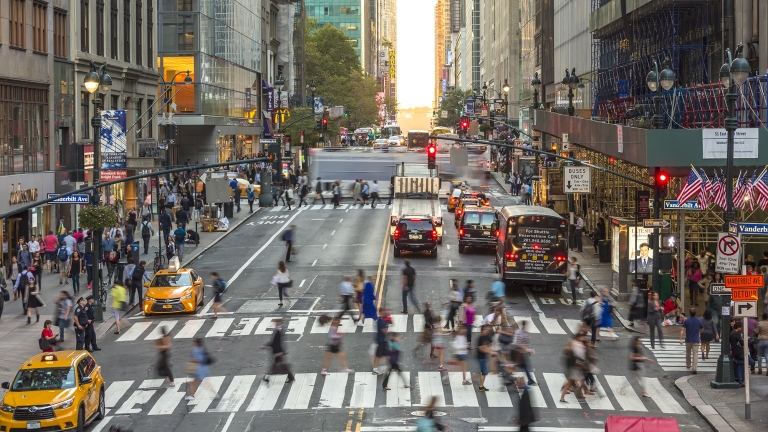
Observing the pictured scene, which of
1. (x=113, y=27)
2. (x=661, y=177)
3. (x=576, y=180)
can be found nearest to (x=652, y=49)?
(x=576, y=180)

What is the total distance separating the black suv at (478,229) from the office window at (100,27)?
22084 mm

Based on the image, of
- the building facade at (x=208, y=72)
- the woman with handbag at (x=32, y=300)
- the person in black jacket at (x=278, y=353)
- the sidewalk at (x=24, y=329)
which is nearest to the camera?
the person in black jacket at (x=278, y=353)

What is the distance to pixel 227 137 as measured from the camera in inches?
3952

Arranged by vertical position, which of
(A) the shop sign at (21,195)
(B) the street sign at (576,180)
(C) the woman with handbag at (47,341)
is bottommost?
(C) the woman with handbag at (47,341)

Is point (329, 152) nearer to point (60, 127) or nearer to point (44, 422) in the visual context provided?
point (60, 127)

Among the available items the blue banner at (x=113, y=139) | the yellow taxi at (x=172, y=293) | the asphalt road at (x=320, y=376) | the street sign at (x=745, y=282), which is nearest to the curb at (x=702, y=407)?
the asphalt road at (x=320, y=376)

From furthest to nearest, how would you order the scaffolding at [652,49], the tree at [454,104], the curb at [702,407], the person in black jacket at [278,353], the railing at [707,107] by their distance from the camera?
the tree at [454,104] → the scaffolding at [652,49] → the railing at [707,107] → the person in black jacket at [278,353] → the curb at [702,407]

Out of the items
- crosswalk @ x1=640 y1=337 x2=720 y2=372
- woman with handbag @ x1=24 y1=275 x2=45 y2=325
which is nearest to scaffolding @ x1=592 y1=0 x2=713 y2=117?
crosswalk @ x1=640 y1=337 x2=720 y2=372

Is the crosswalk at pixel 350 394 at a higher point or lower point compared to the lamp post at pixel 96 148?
lower

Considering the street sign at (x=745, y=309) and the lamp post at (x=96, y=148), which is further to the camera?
the lamp post at (x=96, y=148)

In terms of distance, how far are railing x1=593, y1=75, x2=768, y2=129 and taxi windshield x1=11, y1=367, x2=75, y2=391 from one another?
21944 mm

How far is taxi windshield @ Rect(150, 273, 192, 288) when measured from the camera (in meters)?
36.1

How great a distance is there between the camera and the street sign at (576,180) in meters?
46.4

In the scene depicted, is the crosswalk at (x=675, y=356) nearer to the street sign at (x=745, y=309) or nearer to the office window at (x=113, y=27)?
the street sign at (x=745, y=309)
